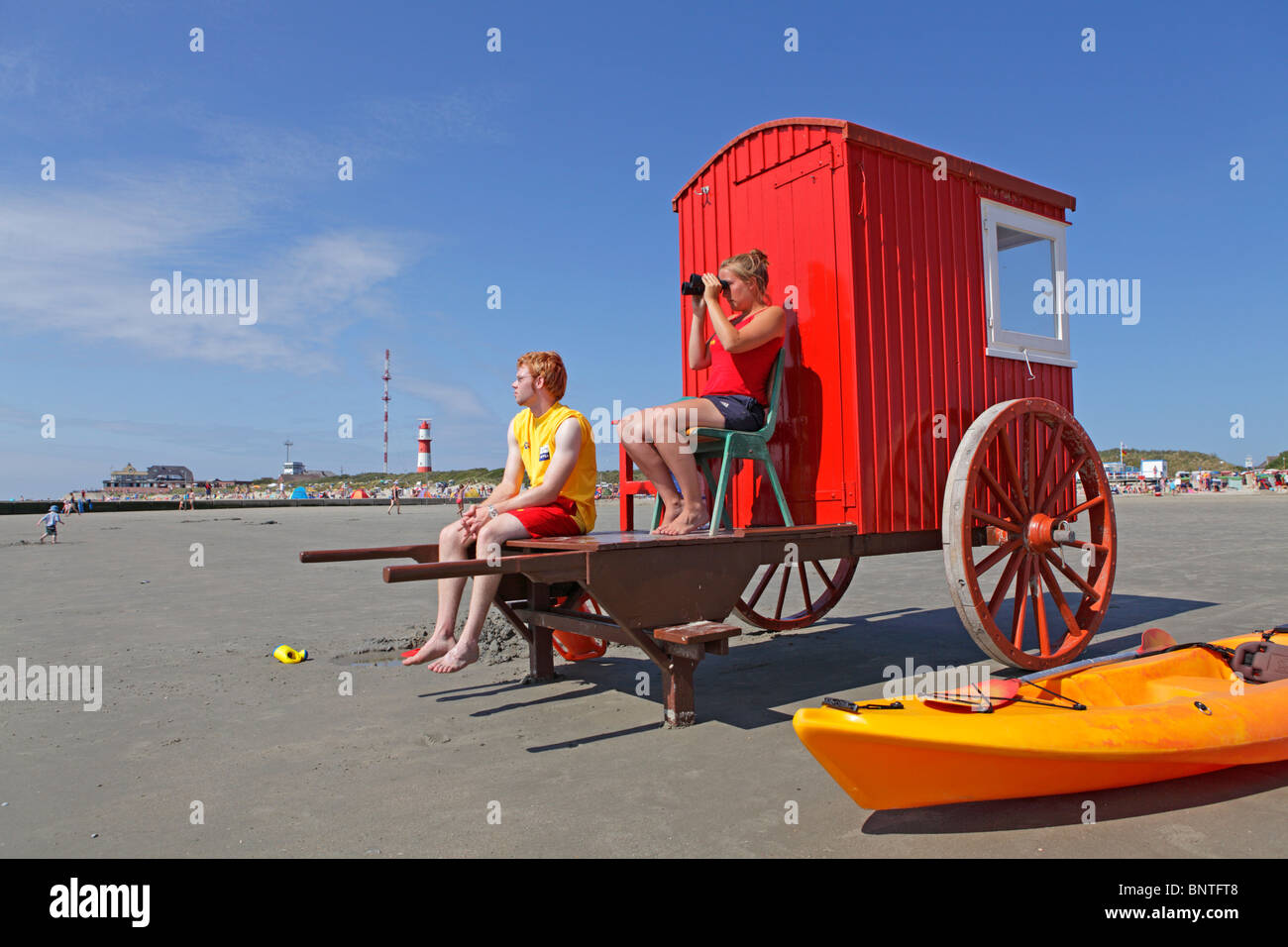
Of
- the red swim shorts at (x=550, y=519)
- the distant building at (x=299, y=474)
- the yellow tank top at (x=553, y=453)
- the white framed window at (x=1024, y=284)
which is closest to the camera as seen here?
the red swim shorts at (x=550, y=519)

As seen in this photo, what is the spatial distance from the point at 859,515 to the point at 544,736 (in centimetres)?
230

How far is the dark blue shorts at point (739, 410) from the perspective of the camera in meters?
4.89

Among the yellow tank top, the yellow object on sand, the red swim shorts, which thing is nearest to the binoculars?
the yellow tank top

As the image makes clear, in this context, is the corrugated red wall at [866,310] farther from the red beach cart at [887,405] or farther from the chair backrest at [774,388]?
the chair backrest at [774,388]

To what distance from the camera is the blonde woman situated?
470cm

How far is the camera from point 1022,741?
2990 millimetres

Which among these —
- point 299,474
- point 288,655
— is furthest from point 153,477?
point 288,655

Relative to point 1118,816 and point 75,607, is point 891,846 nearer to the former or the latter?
point 1118,816

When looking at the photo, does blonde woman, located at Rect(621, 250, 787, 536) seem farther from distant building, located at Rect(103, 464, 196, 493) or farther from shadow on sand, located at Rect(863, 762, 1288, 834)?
distant building, located at Rect(103, 464, 196, 493)

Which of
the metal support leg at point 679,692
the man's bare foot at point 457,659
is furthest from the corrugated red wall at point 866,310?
the man's bare foot at point 457,659

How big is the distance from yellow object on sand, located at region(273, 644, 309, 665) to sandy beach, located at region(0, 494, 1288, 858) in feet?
0.55

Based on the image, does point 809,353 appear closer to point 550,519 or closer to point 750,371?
point 750,371

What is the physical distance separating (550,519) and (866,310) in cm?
240

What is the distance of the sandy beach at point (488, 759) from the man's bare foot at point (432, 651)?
39cm
